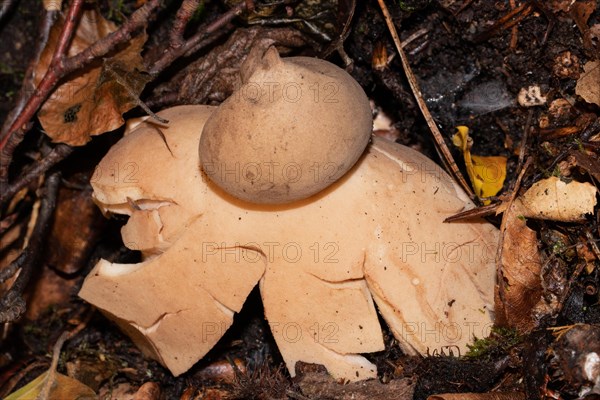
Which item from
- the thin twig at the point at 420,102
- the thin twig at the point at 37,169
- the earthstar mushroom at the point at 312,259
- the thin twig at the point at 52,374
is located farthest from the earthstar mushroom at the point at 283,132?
the thin twig at the point at 52,374

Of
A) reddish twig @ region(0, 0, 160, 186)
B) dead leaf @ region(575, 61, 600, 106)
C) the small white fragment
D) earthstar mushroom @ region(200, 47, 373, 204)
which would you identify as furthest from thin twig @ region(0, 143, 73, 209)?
dead leaf @ region(575, 61, 600, 106)

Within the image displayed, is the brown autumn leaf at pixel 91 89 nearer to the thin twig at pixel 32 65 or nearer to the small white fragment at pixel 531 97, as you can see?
the thin twig at pixel 32 65

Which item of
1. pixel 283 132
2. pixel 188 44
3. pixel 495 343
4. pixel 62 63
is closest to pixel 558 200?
pixel 495 343

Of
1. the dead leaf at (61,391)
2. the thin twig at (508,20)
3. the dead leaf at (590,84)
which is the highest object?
the thin twig at (508,20)

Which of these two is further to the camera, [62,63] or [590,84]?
[62,63]

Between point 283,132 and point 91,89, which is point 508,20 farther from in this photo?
point 91,89

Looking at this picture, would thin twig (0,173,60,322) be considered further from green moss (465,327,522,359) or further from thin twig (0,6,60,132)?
green moss (465,327,522,359)
